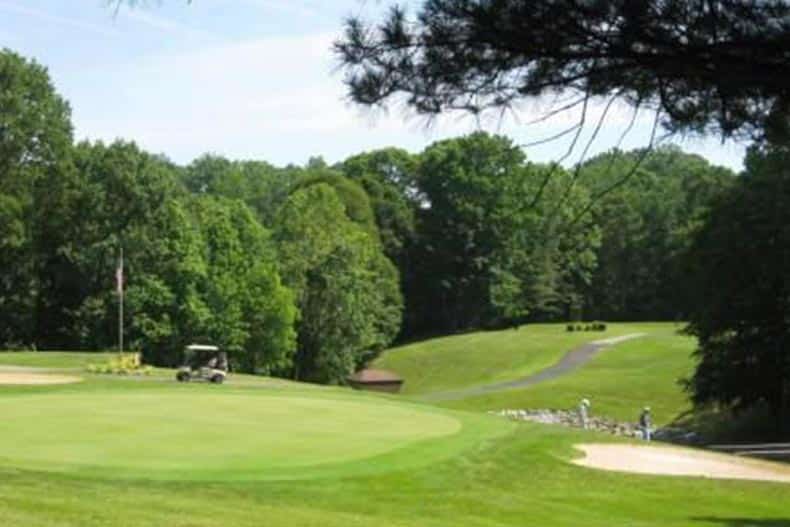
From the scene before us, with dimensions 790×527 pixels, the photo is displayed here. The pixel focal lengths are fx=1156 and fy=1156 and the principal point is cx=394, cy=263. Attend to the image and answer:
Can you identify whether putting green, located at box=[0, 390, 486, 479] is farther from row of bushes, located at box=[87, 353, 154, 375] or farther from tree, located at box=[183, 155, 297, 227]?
tree, located at box=[183, 155, 297, 227]

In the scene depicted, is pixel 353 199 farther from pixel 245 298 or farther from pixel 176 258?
pixel 176 258

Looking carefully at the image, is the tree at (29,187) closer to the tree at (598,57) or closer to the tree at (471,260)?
the tree at (471,260)

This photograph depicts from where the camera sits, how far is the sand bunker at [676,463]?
65.2 ft

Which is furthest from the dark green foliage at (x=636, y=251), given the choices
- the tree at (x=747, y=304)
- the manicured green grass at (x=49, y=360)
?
the manicured green grass at (x=49, y=360)

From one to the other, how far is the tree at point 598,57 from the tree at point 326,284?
57.1 meters

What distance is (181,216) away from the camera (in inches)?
2402

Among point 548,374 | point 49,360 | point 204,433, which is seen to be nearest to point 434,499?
point 204,433

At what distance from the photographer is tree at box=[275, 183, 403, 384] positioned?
64.9 meters

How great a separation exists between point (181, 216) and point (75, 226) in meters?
6.15

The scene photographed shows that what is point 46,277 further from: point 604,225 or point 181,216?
point 604,225

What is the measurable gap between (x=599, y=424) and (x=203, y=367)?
19445 millimetres

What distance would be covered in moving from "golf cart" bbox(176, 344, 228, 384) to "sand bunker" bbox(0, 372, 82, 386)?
341 centimetres

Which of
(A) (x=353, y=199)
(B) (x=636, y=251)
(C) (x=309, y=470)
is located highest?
(A) (x=353, y=199)

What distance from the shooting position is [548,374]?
6375cm
